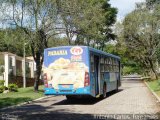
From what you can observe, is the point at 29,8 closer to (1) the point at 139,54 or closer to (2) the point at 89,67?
(2) the point at 89,67

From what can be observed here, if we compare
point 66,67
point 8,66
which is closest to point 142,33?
point 8,66

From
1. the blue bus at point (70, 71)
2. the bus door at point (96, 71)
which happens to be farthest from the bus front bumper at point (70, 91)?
the bus door at point (96, 71)

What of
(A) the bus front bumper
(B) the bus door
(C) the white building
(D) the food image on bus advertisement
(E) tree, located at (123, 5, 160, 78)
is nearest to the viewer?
(A) the bus front bumper

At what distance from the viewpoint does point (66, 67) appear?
21.1m

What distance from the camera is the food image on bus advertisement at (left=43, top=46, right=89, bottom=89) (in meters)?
20.8

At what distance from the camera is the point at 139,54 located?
202ft

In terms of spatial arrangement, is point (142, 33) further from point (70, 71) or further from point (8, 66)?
point (70, 71)

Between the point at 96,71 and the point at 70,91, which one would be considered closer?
the point at 70,91

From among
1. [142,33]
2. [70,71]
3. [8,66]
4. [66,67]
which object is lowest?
[70,71]

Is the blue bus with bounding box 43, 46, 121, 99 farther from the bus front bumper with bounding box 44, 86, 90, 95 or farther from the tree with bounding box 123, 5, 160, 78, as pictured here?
the tree with bounding box 123, 5, 160, 78

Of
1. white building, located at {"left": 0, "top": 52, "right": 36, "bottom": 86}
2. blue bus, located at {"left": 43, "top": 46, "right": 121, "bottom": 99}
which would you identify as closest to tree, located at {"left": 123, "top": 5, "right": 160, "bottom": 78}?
white building, located at {"left": 0, "top": 52, "right": 36, "bottom": 86}

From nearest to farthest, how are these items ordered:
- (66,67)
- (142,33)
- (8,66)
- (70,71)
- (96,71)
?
(70,71)
(66,67)
(96,71)
(8,66)
(142,33)

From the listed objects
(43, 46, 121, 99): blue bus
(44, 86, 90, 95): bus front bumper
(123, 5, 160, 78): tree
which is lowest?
(44, 86, 90, 95): bus front bumper

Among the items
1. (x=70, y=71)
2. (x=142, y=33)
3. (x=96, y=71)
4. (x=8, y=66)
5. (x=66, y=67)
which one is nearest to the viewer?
(x=70, y=71)
